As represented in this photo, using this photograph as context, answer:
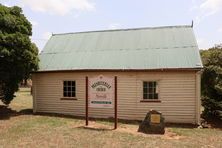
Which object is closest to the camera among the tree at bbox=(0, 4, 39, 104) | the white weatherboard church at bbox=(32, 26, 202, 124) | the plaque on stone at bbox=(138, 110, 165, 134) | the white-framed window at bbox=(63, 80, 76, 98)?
the plaque on stone at bbox=(138, 110, 165, 134)

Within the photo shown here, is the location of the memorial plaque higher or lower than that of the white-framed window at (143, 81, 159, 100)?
lower

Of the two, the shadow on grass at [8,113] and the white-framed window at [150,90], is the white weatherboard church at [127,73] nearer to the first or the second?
the white-framed window at [150,90]

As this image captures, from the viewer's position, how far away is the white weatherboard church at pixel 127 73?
19391 millimetres

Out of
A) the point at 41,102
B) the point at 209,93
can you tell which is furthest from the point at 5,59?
the point at 209,93

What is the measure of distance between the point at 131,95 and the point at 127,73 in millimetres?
1299

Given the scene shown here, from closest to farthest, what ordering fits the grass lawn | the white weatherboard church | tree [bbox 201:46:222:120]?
the grass lawn, the white weatherboard church, tree [bbox 201:46:222:120]

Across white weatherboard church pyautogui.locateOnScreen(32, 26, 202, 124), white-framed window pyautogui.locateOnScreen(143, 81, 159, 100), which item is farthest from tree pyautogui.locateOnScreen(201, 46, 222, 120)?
white-framed window pyautogui.locateOnScreen(143, 81, 159, 100)

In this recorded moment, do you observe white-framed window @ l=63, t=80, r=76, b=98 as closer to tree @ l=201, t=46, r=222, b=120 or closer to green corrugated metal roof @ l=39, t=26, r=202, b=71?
green corrugated metal roof @ l=39, t=26, r=202, b=71

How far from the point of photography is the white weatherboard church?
19.4 m

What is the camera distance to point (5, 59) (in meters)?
19.7

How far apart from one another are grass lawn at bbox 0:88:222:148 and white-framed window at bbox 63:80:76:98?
2374mm

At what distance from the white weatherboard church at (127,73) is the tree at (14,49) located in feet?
6.00

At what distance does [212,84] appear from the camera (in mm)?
20609

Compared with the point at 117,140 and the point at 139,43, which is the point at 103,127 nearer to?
the point at 117,140
